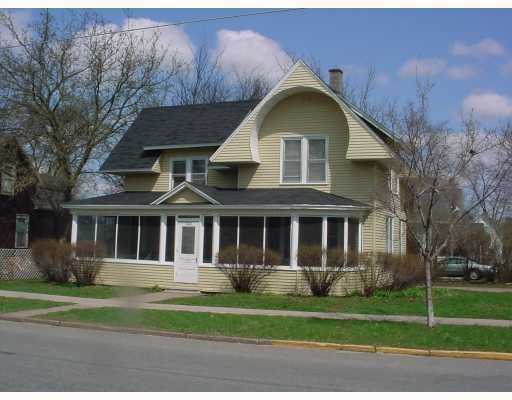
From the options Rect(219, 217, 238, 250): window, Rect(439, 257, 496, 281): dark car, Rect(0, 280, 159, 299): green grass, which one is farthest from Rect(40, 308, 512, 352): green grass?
Rect(439, 257, 496, 281): dark car

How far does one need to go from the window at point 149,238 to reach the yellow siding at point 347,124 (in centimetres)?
319

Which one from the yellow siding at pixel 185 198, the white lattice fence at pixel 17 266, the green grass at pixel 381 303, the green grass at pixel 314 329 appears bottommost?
the green grass at pixel 314 329

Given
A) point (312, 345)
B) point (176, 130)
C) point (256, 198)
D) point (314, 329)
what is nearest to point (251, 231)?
point (256, 198)

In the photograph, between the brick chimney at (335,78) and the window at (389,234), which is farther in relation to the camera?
the brick chimney at (335,78)

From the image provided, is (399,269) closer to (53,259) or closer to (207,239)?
(207,239)

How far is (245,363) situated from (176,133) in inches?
707

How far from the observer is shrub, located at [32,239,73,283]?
24047mm

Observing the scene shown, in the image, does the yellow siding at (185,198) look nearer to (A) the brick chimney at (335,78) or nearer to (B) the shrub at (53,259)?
(B) the shrub at (53,259)

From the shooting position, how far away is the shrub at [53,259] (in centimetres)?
2405

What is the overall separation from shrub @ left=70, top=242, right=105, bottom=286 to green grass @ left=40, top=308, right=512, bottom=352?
7.80 m

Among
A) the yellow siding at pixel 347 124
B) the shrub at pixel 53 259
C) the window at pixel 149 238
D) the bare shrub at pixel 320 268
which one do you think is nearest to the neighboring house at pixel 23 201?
the shrub at pixel 53 259

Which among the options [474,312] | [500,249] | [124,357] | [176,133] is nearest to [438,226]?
[474,312]

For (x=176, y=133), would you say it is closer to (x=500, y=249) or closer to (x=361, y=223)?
(x=361, y=223)

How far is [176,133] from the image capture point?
27.2m
